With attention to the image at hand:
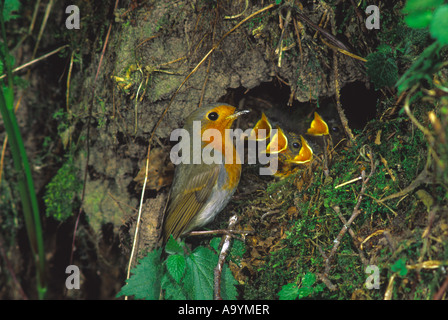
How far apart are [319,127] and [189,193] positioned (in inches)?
64.4

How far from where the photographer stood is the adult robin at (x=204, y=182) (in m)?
3.92

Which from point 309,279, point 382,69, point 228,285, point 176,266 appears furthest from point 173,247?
point 382,69

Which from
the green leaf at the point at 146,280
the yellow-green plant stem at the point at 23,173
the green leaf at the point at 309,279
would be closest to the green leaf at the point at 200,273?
the green leaf at the point at 146,280

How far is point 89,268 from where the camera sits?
4594 millimetres

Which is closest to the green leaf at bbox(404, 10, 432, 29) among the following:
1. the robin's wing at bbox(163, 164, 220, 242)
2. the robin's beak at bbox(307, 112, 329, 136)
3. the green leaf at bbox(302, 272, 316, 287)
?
the green leaf at bbox(302, 272, 316, 287)

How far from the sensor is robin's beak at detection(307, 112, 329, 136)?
14.4 feet

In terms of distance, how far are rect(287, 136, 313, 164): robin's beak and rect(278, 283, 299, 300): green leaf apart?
4.76ft

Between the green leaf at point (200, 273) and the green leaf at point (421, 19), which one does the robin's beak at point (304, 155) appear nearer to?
the green leaf at point (200, 273)

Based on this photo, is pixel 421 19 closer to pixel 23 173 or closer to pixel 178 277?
pixel 178 277

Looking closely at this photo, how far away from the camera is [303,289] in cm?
313

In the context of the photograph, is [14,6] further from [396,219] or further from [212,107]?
[396,219]

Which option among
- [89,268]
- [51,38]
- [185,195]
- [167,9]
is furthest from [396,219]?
[51,38]

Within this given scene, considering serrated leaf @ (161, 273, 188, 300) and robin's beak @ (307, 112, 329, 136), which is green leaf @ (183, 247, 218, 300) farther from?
robin's beak @ (307, 112, 329, 136)

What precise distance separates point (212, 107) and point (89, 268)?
238 cm
